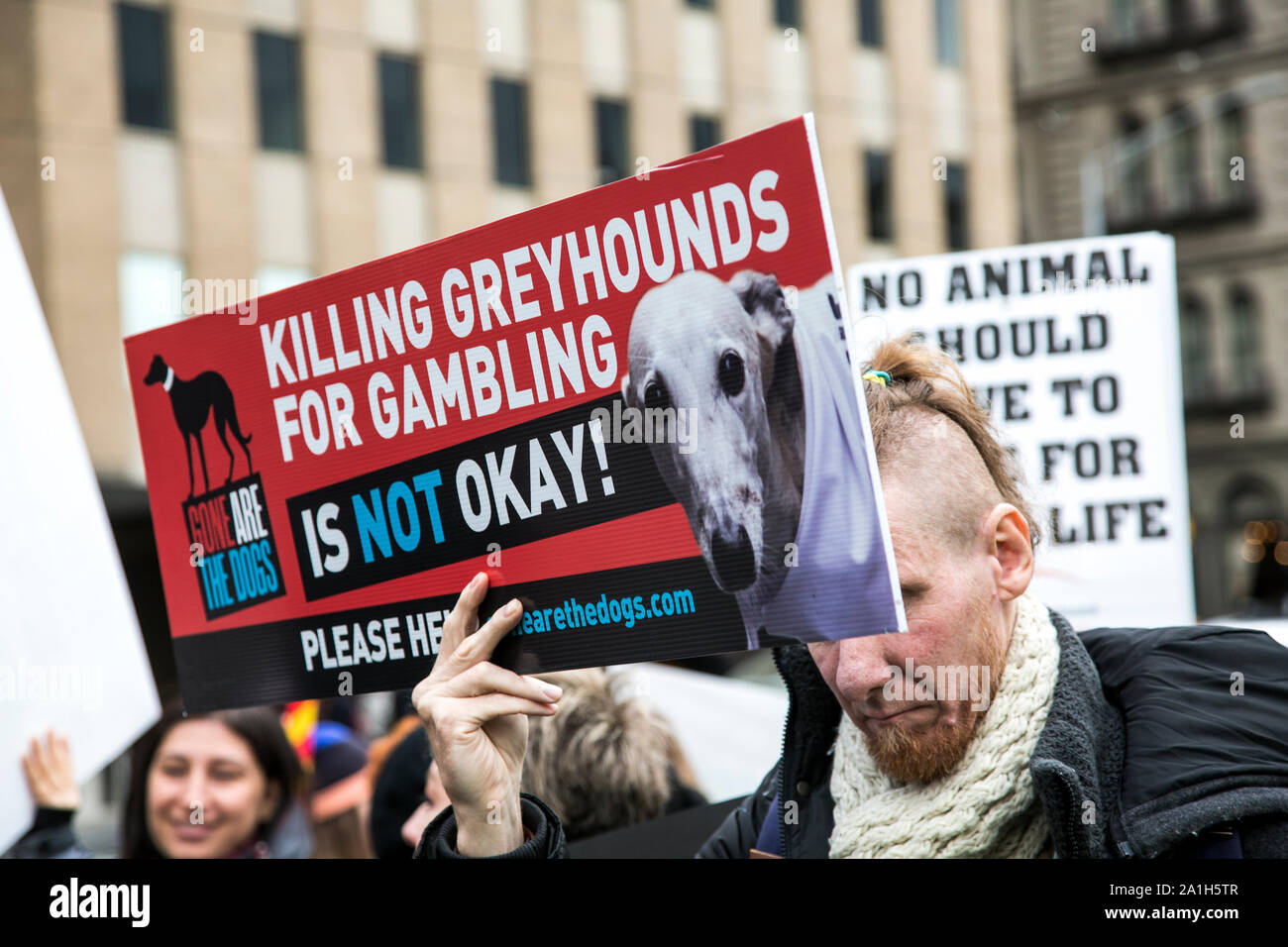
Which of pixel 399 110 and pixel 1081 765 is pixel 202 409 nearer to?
pixel 1081 765

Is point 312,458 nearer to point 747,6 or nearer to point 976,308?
point 976,308

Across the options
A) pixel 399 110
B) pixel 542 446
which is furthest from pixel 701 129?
pixel 542 446

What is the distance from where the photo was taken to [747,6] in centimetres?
1912

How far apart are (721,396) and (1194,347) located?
32290 mm

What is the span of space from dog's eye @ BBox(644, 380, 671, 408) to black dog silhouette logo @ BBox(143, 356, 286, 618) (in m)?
A: 0.63

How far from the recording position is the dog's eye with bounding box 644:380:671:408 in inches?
70.0

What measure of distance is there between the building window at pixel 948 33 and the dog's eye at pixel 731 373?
69.4 ft

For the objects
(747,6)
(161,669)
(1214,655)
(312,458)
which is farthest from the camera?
(747,6)

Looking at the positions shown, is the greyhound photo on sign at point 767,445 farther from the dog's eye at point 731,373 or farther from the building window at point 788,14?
the building window at point 788,14

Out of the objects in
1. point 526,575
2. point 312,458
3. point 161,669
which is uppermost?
point 312,458

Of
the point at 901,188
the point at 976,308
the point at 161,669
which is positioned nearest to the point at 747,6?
the point at 901,188

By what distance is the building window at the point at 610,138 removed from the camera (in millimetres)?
18094

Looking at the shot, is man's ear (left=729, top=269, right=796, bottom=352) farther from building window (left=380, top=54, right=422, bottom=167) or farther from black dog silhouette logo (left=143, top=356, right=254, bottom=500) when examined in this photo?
building window (left=380, top=54, right=422, bottom=167)
